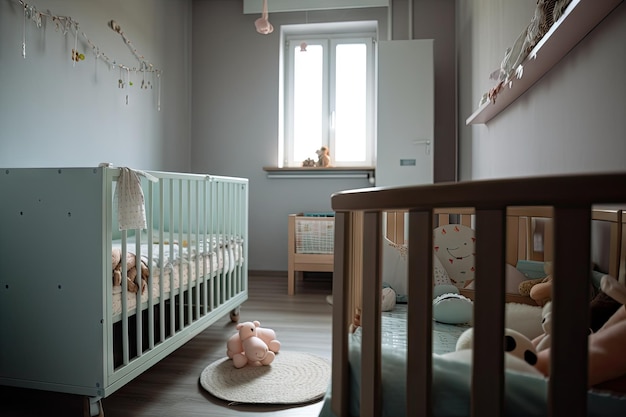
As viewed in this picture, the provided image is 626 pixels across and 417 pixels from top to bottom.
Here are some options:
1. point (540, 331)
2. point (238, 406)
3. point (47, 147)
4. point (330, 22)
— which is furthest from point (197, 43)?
point (540, 331)

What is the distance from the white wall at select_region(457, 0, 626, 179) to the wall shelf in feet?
0.06

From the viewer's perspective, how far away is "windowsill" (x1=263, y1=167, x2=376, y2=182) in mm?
3631

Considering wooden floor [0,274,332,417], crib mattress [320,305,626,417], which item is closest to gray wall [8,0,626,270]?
crib mattress [320,305,626,417]

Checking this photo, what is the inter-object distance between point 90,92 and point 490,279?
2505 mm

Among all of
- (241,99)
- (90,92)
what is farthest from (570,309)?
(241,99)

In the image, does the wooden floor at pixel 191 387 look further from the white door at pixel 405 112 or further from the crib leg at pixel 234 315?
the white door at pixel 405 112

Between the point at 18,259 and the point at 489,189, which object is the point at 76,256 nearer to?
the point at 18,259

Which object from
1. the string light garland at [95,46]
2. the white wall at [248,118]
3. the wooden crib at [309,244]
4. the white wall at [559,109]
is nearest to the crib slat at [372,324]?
the white wall at [559,109]

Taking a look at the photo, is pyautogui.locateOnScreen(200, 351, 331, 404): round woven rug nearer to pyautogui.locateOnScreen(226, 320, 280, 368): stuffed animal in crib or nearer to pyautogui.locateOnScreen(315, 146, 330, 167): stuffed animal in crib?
pyautogui.locateOnScreen(226, 320, 280, 368): stuffed animal in crib

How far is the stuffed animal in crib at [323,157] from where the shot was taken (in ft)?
12.1

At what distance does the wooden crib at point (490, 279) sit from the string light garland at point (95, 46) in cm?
207

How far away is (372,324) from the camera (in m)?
0.63

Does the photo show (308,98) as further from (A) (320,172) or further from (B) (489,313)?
(B) (489,313)

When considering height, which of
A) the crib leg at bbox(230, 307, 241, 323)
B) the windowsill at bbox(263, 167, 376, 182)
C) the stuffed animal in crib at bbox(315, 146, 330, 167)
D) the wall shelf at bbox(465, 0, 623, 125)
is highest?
the wall shelf at bbox(465, 0, 623, 125)
